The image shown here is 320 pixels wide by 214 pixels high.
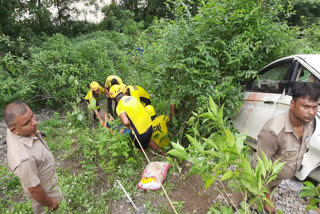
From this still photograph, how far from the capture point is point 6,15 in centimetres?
869

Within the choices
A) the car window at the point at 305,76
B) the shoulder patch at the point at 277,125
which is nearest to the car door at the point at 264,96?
the car window at the point at 305,76

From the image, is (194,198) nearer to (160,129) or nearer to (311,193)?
(160,129)

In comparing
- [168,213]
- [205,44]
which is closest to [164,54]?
[205,44]

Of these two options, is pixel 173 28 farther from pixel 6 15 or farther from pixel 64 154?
pixel 6 15

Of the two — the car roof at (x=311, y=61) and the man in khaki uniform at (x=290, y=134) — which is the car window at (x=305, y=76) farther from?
the man in khaki uniform at (x=290, y=134)

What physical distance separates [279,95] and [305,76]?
1.27 feet

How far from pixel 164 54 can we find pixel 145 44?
2.63 ft

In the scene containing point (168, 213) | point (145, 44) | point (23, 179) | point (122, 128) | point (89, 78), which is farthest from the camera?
point (89, 78)

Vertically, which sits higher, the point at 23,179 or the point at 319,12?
the point at 319,12

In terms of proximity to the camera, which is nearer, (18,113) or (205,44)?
Answer: (18,113)

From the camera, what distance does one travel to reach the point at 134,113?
335 centimetres

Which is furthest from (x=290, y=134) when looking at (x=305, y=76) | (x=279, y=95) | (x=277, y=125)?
(x=305, y=76)

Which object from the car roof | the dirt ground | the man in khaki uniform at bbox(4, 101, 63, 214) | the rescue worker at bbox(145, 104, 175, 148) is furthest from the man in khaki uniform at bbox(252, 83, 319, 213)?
the man in khaki uniform at bbox(4, 101, 63, 214)

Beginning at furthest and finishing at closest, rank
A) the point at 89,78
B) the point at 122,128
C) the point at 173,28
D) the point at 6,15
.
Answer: the point at 6,15 < the point at 89,78 < the point at 122,128 < the point at 173,28
